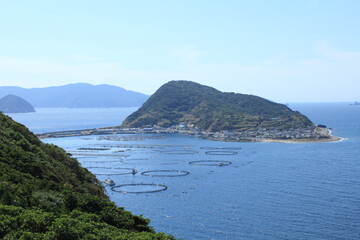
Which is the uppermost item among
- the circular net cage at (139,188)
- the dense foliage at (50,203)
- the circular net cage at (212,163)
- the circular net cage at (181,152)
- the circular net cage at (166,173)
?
the dense foliage at (50,203)

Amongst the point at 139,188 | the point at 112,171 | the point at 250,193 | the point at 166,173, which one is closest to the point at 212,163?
the point at 166,173

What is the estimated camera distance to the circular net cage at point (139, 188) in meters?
74.8

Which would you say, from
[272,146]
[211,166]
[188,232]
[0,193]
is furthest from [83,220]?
[272,146]

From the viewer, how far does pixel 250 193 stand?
68.1 metres

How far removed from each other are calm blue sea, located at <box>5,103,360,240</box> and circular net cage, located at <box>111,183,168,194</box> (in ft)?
2.61

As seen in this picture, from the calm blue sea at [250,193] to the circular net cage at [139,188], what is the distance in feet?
2.61

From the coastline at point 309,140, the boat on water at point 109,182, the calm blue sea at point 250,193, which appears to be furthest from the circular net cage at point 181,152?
the boat on water at point 109,182

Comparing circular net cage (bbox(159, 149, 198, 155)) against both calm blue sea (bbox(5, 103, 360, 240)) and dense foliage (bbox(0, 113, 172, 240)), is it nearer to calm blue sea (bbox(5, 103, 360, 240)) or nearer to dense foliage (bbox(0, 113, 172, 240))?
calm blue sea (bbox(5, 103, 360, 240))

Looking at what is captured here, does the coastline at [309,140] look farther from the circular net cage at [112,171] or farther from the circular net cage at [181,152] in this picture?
the circular net cage at [112,171]

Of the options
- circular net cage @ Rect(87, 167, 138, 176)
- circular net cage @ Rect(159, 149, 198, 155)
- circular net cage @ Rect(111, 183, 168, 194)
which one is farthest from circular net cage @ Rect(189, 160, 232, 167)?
circular net cage @ Rect(111, 183, 168, 194)

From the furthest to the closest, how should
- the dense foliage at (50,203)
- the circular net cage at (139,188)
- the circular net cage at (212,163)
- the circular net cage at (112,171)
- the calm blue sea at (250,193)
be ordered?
the circular net cage at (212,163), the circular net cage at (112,171), the circular net cage at (139,188), the calm blue sea at (250,193), the dense foliage at (50,203)

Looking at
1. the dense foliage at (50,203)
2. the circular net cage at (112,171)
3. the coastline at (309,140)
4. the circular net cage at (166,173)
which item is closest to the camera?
the dense foliage at (50,203)

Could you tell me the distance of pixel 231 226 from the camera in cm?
5050

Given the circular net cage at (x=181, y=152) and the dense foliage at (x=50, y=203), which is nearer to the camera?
the dense foliage at (x=50, y=203)
